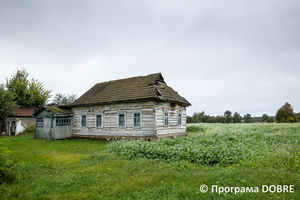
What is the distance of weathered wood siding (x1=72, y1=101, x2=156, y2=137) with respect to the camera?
581 inches

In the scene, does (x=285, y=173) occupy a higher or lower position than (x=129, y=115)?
lower

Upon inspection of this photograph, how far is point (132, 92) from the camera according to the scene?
16578mm

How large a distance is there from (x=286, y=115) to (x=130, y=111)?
49.4 m

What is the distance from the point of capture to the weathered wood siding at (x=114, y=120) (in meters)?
14.8

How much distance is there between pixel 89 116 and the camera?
1861cm

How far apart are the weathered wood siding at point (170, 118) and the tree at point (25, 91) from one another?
1017 inches

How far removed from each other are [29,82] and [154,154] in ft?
103

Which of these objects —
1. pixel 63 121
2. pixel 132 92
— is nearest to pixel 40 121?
pixel 63 121

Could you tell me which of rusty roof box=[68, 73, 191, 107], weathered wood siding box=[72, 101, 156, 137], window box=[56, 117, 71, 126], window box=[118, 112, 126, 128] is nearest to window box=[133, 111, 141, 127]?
weathered wood siding box=[72, 101, 156, 137]

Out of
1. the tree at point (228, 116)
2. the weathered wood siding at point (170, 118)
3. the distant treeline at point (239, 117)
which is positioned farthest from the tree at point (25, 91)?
the tree at point (228, 116)

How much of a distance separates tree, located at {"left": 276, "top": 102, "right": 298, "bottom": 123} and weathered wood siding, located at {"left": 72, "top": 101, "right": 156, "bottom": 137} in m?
46.4

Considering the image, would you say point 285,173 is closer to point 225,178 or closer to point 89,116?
point 225,178

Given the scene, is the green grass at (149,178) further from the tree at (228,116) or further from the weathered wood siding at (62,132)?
the tree at (228,116)

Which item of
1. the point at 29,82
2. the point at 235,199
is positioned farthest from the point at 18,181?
the point at 29,82
